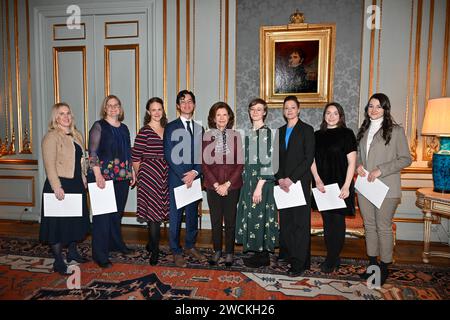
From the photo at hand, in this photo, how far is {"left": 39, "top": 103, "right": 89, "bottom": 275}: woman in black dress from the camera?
94.3 inches

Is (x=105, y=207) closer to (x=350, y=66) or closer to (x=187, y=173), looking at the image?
(x=187, y=173)

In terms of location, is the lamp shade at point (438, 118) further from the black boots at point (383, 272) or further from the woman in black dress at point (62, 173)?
the woman in black dress at point (62, 173)

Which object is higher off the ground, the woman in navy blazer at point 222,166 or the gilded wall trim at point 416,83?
the gilded wall trim at point 416,83

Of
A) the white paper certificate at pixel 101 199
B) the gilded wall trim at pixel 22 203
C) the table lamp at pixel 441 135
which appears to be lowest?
the gilded wall trim at pixel 22 203

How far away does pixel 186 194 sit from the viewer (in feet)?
8.60

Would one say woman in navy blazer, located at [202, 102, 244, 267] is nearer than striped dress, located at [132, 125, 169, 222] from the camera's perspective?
Yes

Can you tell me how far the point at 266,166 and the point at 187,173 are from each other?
676mm

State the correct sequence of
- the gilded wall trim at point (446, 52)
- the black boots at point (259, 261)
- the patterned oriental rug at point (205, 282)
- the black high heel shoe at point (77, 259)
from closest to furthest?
the patterned oriental rug at point (205, 282)
the black boots at point (259, 261)
the black high heel shoe at point (77, 259)
the gilded wall trim at point (446, 52)

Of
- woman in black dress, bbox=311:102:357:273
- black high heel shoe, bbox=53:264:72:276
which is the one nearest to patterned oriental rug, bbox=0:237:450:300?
black high heel shoe, bbox=53:264:72:276

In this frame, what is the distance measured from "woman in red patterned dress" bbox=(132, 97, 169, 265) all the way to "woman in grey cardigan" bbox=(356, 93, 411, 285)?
163cm

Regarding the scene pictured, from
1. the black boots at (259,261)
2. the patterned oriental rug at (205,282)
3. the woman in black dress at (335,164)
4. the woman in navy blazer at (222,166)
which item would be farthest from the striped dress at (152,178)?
the woman in black dress at (335,164)

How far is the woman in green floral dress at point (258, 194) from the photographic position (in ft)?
8.03

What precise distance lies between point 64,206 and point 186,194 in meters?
0.97

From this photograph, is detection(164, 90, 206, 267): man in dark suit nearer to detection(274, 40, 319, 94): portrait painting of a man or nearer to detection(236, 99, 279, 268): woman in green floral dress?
detection(236, 99, 279, 268): woman in green floral dress
